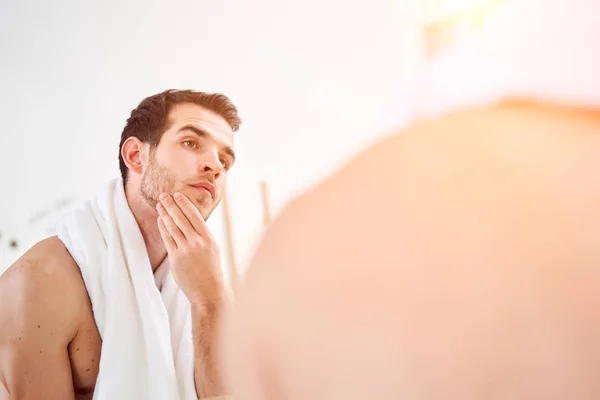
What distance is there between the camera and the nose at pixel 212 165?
0.90 m

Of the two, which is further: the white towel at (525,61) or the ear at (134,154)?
the ear at (134,154)

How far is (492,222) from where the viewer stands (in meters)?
0.66

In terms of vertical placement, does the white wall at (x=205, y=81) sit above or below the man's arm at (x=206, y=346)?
above

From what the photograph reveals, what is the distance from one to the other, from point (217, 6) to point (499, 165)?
1.92 feet

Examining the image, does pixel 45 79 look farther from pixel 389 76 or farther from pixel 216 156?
pixel 389 76

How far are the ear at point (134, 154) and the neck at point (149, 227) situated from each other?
0.05 metres

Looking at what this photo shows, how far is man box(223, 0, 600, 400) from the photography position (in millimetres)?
619

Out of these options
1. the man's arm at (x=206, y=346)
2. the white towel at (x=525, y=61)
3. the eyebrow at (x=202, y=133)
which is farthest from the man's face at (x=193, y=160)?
the white towel at (x=525, y=61)

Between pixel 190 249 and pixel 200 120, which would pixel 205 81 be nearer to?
pixel 200 120

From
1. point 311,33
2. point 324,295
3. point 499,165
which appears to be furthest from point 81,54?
point 499,165

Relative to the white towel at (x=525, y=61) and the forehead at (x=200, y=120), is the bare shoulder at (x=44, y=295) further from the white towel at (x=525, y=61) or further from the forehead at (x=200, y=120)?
the white towel at (x=525, y=61)

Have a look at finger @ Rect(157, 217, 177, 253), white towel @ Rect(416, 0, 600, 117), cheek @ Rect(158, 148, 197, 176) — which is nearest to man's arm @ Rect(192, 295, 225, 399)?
finger @ Rect(157, 217, 177, 253)

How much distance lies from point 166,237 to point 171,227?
0.06ft

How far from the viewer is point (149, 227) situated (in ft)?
3.03
